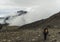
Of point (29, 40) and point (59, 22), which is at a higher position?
point (29, 40)

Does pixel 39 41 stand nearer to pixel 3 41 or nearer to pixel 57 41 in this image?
pixel 57 41

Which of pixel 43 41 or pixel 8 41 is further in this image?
pixel 8 41

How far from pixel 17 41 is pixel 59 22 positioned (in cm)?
6857

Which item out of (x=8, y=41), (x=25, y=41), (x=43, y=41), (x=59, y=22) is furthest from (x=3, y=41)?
(x=59, y=22)

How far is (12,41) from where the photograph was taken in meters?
56.1

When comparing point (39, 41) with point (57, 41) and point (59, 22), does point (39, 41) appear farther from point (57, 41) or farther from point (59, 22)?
point (59, 22)

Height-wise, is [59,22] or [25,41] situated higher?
[25,41]

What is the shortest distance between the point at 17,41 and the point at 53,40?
8116mm

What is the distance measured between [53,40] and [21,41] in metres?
7.15

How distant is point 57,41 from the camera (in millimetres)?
53938

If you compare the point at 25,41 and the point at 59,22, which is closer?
the point at 25,41

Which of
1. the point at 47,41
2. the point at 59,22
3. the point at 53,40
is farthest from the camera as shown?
the point at 59,22

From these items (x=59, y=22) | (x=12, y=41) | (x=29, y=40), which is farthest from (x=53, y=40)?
(x=59, y=22)

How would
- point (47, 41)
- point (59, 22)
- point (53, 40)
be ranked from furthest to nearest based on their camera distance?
point (59, 22) → point (53, 40) → point (47, 41)
